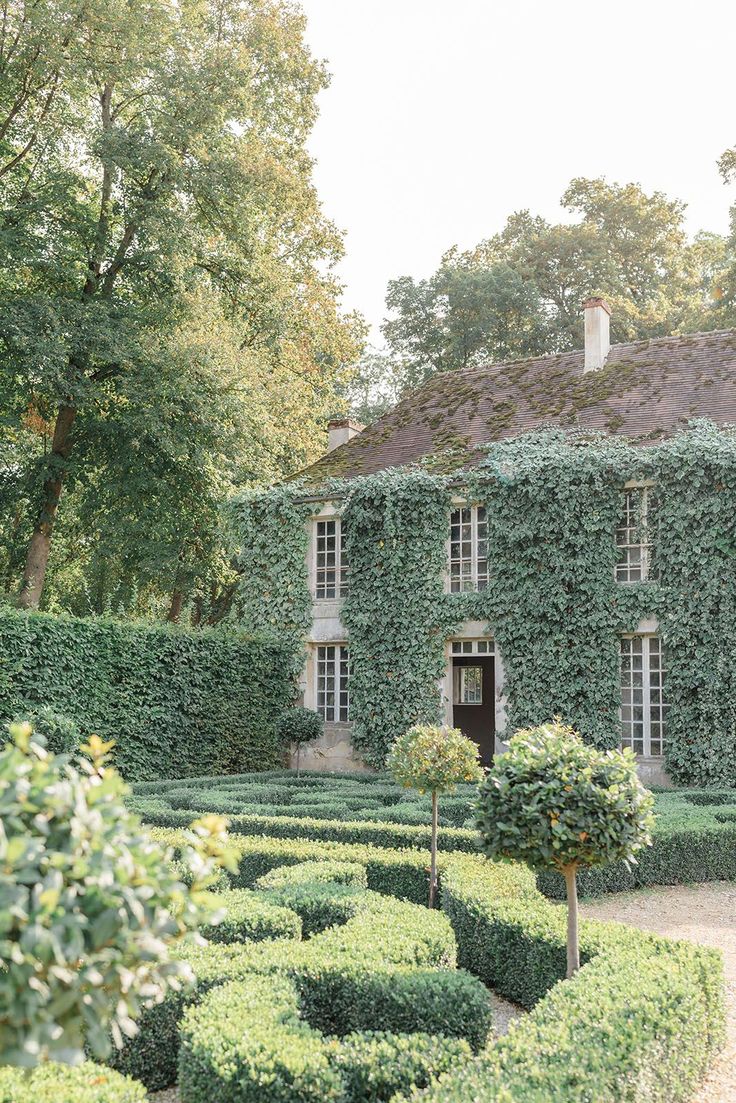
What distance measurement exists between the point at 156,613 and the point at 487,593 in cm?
2180

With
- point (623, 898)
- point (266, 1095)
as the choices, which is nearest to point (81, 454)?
point (623, 898)

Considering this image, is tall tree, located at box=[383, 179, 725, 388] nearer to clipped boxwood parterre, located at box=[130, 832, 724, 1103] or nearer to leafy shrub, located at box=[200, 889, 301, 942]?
clipped boxwood parterre, located at box=[130, 832, 724, 1103]

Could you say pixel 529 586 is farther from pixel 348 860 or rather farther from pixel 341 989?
pixel 341 989

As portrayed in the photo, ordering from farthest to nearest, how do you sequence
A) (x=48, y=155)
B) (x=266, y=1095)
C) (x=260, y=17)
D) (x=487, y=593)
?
1. (x=260, y=17)
2. (x=48, y=155)
3. (x=487, y=593)
4. (x=266, y=1095)

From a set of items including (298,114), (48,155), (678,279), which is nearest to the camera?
(48,155)

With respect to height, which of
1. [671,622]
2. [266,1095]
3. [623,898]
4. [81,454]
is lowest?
[623,898]

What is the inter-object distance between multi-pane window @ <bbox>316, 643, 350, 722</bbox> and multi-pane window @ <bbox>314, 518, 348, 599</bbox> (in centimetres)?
123

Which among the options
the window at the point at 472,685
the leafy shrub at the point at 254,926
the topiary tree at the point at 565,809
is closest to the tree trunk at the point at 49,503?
the window at the point at 472,685

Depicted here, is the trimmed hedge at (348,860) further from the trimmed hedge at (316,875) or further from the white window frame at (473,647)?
the white window frame at (473,647)

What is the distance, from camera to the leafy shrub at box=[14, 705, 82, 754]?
47.8ft

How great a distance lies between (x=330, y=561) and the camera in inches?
872

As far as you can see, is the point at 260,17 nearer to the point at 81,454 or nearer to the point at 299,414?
the point at 299,414

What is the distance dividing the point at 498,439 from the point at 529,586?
3.89 metres

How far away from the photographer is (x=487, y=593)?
19609 millimetres
